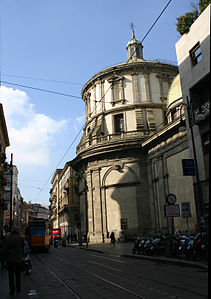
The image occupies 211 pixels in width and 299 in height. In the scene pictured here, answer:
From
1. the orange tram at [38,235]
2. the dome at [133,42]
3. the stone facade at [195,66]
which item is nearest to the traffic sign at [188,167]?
the stone facade at [195,66]

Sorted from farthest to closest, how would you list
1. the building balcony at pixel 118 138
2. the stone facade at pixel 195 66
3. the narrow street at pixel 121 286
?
the building balcony at pixel 118 138 → the stone facade at pixel 195 66 → the narrow street at pixel 121 286

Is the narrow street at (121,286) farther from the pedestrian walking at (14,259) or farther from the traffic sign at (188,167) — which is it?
the traffic sign at (188,167)

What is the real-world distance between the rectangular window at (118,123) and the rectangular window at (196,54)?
721 inches

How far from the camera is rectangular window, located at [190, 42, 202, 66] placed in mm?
17117

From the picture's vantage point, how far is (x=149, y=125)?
34312 mm

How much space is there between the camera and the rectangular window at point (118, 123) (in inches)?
1411

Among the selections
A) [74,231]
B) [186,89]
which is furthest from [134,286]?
[74,231]

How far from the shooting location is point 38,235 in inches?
1089

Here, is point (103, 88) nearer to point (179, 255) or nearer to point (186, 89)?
point (186, 89)

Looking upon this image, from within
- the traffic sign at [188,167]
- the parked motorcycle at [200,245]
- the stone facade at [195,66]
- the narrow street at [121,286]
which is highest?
the stone facade at [195,66]

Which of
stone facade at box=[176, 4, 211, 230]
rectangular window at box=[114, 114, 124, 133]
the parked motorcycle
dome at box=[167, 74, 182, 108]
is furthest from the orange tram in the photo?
the parked motorcycle

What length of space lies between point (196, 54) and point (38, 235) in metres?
20.0

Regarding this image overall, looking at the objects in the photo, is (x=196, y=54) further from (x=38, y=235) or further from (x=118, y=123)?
(x=38, y=235)

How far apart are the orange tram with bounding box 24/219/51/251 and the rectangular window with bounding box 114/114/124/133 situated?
1361cm
